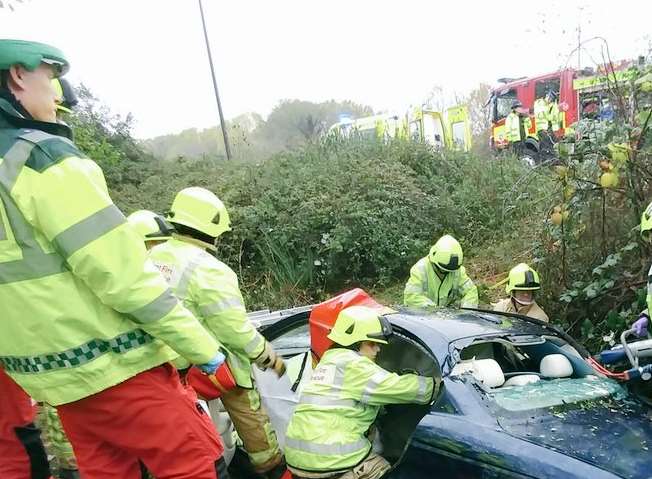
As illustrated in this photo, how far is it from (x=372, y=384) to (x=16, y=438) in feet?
4.91

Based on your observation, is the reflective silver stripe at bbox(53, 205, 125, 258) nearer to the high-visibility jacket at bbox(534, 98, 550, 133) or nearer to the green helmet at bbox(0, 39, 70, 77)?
the green helmet at bbox(0, 39, 70, 77)

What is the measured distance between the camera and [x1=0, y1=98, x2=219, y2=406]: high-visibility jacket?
5.78ft

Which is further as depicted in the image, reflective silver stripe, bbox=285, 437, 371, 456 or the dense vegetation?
the dense vegetation

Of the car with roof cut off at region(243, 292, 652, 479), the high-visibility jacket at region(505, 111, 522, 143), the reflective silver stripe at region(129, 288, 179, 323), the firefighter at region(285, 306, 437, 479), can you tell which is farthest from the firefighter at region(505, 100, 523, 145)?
the reflective silver stripe at region(129, 288, 179, 323)

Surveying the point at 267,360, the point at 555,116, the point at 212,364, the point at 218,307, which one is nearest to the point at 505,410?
the point at 267,360

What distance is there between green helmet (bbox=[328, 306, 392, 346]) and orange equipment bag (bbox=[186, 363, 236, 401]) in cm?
62

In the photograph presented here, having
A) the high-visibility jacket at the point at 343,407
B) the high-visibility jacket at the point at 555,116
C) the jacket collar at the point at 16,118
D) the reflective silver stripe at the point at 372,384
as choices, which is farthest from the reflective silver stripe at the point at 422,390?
the high-visibility jacket at the point at 555,116

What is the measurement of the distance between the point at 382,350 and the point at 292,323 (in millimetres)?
741

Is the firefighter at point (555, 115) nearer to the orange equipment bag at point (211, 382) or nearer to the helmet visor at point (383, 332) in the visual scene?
the helmet visor at point (383, 332)

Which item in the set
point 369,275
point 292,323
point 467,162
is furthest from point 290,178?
point 292,323

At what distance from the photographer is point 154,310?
6.07ft

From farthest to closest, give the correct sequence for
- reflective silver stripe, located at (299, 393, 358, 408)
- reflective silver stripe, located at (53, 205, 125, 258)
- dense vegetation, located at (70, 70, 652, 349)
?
dense vegetation, located at (70, 70, 652, 349), reflective silver stripe, located at (299, 393, 358, 408), reflective silver stripe, located at (53, 205, 125, 258)

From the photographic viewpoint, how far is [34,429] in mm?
2484

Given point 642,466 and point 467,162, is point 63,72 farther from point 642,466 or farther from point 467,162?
point 467,162
